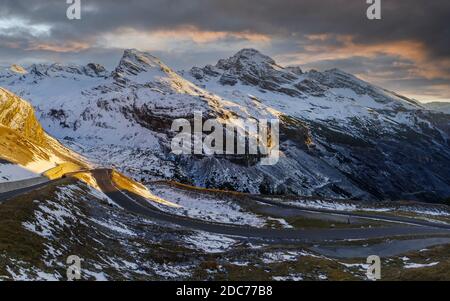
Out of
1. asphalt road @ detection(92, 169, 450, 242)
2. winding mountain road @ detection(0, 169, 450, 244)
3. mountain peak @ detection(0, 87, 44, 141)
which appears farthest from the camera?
mountain peak @ detection(0, 87, 44, 141)

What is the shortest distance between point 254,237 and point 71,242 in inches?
842

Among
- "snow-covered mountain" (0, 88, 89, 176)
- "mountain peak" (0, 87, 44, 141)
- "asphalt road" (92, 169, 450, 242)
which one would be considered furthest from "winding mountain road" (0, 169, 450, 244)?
"mountain peak" (0, 87, 44, 141)

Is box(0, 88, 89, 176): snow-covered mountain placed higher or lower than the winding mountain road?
higher

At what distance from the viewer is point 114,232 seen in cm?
3697

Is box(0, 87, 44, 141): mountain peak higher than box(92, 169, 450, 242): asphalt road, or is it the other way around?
box(0, 87, 44, 141): mountain peak

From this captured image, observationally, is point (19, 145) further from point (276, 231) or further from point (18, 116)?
point (276, 231)

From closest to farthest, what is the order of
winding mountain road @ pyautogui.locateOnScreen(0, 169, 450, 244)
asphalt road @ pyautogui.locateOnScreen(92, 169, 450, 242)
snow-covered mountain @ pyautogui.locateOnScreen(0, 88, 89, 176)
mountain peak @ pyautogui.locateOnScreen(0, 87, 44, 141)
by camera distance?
winding mountain road @ pyautogui.locateOnScreen(0, 169, 450, 244) → asphalt road @ pyautogui.locateOnScreen(92, 169, 450, 242) → snow-covered mountain @ pyautogui.locateOnScreen(0, 88, 89, 176) → mountain peak @ pyautogui.locateOnScreen(0, 87, 44, 141)

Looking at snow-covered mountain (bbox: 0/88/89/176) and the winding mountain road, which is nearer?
the winding mountain road

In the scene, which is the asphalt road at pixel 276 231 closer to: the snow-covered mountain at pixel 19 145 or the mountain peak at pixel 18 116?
the snow-covered mountain at pixel 19 145

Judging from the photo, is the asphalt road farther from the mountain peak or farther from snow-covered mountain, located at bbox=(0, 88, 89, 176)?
→ the mountain peak

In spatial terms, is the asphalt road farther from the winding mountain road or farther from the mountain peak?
the mountain peak

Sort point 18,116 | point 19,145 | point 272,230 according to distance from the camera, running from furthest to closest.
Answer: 1. point 18,116
2. point 19,145
3. point 272,230

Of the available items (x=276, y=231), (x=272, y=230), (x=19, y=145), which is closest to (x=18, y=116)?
(x=19, y=145)
